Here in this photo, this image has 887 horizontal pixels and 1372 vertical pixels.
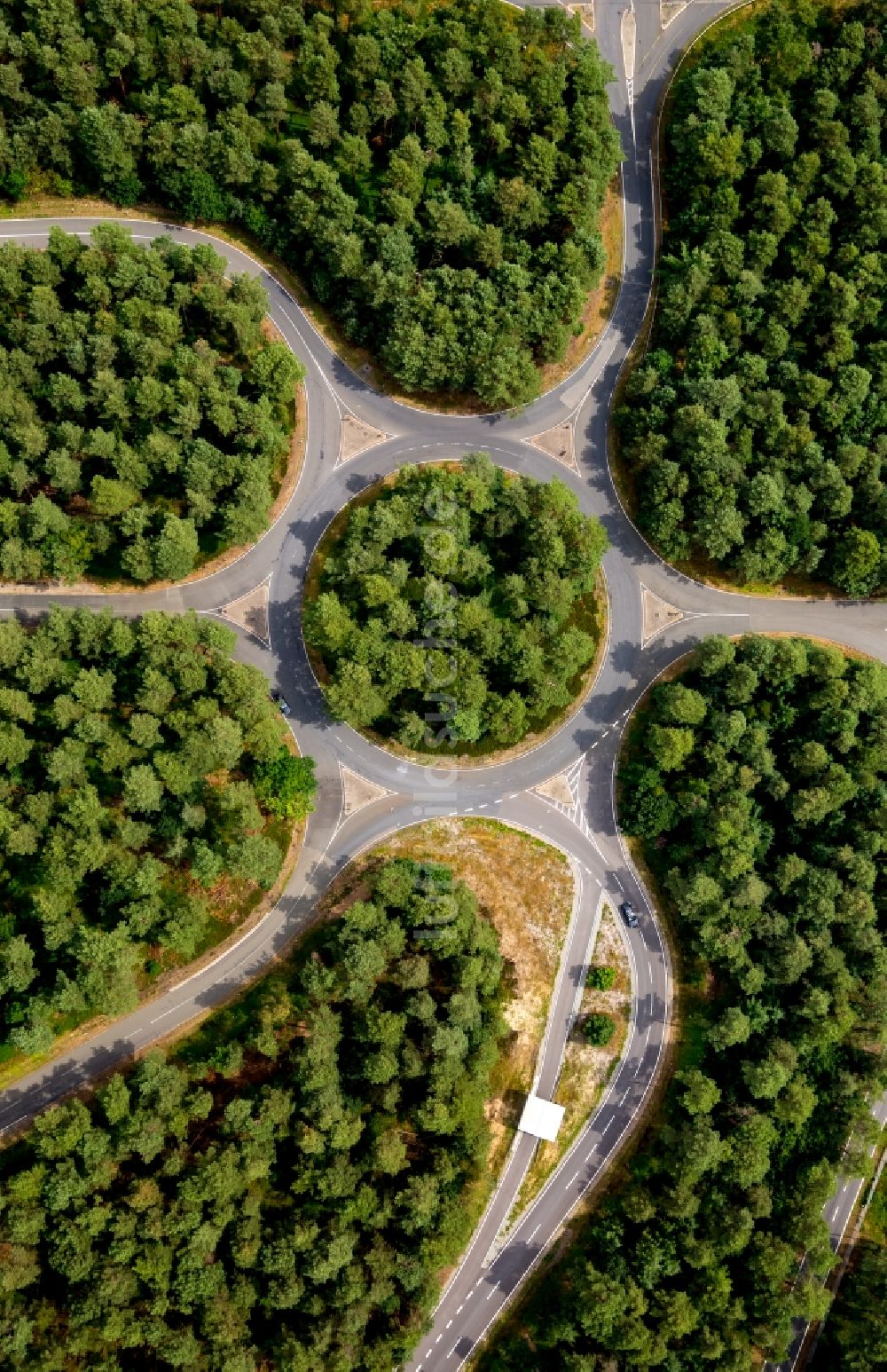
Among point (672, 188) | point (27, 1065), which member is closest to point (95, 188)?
point (672, 188)

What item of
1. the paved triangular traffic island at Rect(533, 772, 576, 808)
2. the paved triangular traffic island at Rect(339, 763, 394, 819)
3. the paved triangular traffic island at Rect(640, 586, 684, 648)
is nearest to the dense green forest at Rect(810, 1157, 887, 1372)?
the paved triangular traffic island at Rect(533, 772, 576, 808)

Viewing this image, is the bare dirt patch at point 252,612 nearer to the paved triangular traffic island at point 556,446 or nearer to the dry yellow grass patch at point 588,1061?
the paved triangular traffic island at point 556,446

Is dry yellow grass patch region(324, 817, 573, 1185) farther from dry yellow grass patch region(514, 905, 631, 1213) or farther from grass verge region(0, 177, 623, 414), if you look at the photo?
grass verge region(0, 177, 623, 414)

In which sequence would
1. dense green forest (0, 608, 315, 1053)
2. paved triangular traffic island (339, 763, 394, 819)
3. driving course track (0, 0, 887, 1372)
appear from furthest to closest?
paved triangular traffic island (339, 763, 394, 819) < driving course track (0, 0, 887, 1372) < dense green forest (0, 608, 315, 1053)

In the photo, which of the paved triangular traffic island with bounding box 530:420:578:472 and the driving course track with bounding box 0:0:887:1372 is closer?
the driving course track with bounding box 0:0:887:1372

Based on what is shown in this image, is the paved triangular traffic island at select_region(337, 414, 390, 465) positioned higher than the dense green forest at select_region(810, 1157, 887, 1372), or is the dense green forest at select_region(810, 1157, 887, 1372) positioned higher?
the paved triangular traffic island at select_region(337, 414, 390, 465)

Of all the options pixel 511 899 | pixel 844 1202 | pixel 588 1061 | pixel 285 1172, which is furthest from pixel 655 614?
pixel 285 1172

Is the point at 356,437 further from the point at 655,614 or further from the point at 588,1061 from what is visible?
the point at 588,1061

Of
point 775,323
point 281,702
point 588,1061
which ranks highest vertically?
point 775,323

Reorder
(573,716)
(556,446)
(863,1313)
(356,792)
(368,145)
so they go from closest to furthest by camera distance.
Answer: (863,1313)
(356,792)
(573,716)
(368,145)
(556,446)
